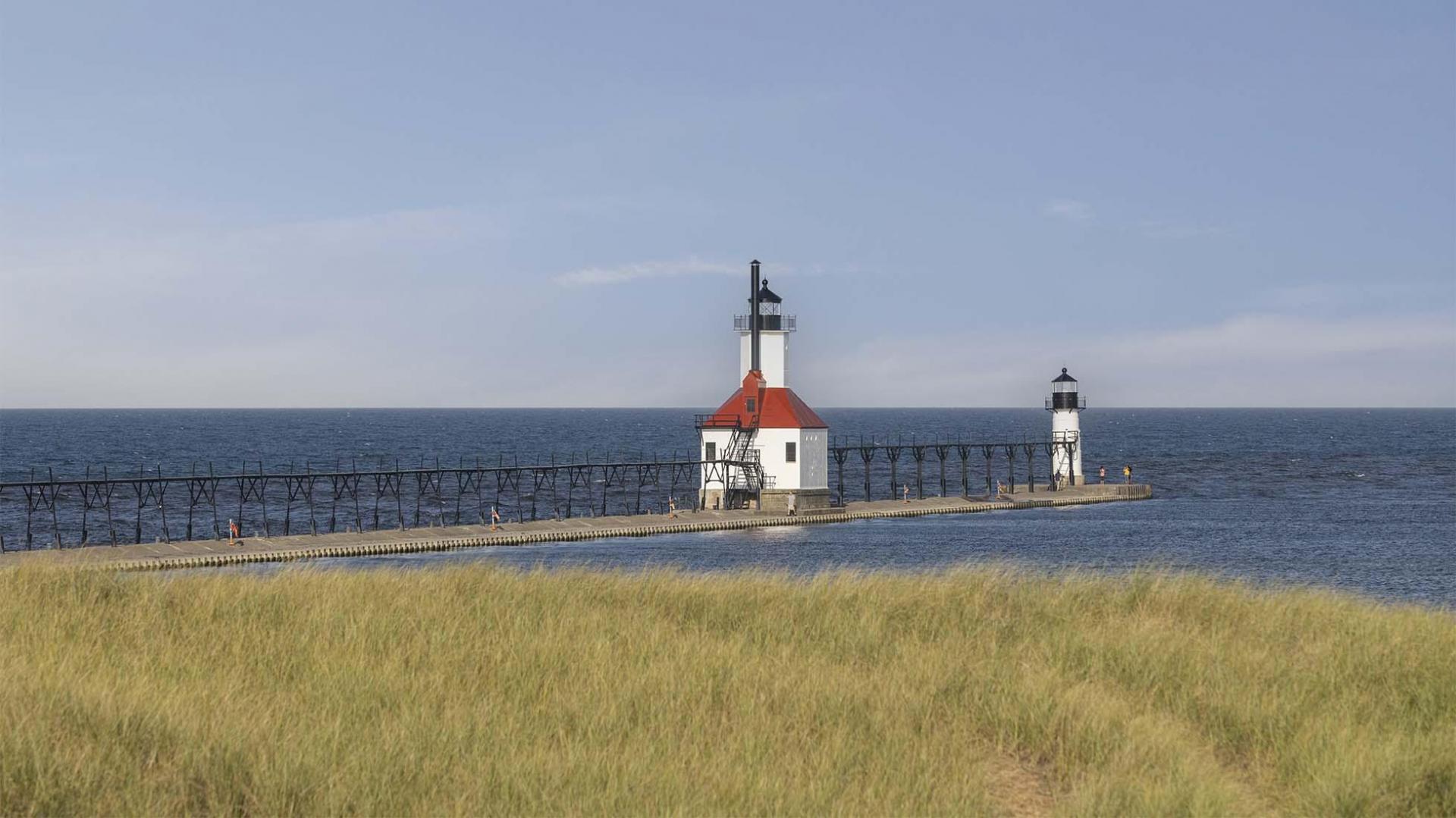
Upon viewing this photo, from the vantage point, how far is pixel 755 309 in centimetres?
7581

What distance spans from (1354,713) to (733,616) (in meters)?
6.85

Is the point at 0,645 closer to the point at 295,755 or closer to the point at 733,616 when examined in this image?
the point at 295,755

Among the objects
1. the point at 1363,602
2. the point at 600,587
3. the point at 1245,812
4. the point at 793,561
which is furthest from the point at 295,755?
the point at 793,561

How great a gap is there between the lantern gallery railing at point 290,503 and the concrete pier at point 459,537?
9.25 feet

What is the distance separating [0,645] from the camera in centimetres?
1309

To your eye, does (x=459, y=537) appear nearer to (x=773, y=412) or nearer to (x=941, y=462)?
(x=773, y=412)

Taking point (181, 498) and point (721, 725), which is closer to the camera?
point (721, 725)

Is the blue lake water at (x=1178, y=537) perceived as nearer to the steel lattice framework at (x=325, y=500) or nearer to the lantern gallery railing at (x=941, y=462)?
the lantern gallery railing at (x=941, y=462)

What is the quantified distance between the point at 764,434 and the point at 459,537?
788 inches

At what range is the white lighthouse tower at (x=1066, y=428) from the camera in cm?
9738

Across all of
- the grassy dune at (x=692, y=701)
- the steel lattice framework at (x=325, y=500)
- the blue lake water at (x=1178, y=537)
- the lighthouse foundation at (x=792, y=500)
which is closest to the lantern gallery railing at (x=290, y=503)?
the steel lattice framework at (x=325, y=500)

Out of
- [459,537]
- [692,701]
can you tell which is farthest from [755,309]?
A: [692,701]

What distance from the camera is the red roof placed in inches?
2886

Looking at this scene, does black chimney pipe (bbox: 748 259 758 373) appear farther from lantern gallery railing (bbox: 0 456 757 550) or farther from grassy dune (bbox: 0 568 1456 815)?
grassy dune (bbox: 0 568 1456 815)
